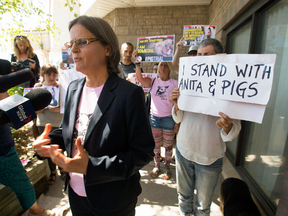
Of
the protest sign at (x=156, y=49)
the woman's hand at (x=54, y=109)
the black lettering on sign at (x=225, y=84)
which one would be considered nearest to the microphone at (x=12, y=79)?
the black lettering on sign at (x=225, y=84)

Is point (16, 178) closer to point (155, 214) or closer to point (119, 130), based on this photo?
point (119, 130)

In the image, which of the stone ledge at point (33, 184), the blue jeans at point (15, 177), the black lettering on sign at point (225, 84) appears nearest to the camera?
the black lettering on sign at point (225, 84)

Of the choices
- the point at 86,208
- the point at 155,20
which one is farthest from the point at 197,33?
the point at 155,20

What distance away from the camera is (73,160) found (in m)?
0.79

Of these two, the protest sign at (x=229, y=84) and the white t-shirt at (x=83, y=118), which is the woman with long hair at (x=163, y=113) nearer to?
the protest sign at (x=229, y=84)

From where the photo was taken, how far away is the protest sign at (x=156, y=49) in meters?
3.31

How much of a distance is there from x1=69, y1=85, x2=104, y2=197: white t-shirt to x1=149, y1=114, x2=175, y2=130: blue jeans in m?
2.17

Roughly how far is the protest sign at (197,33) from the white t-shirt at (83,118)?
2.54 m

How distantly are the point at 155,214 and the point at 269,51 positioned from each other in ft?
9.14

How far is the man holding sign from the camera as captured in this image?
5.16ft

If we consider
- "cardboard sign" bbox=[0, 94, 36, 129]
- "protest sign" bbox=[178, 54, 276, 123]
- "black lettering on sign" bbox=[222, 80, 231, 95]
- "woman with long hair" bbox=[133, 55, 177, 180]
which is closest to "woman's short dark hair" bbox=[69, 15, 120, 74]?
"cardboard sign" bbox=[0, 94, 36, 129]

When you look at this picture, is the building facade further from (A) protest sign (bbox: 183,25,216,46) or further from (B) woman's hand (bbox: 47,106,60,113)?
(B) woman's hand (bbox: 47,106,60,113)

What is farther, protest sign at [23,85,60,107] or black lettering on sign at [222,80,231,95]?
protest sign at [23,85,60,107]

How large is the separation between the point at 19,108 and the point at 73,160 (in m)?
0.39
